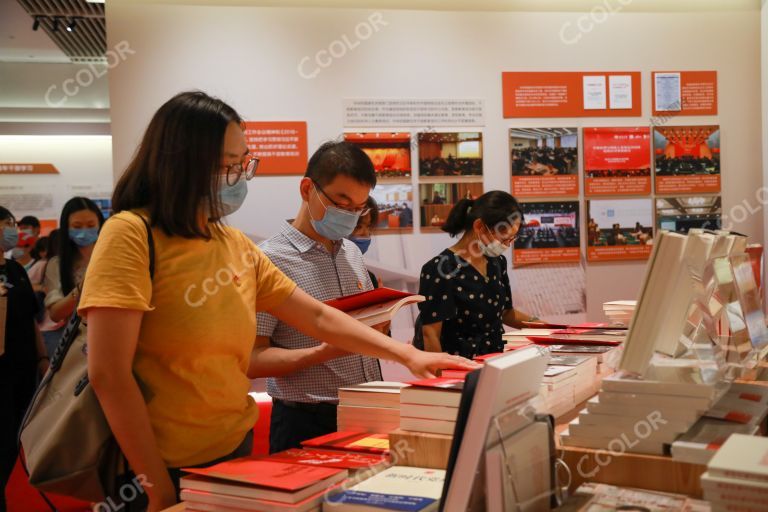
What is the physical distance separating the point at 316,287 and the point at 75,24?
5.26 meters

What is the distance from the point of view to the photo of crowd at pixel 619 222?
16.6ft

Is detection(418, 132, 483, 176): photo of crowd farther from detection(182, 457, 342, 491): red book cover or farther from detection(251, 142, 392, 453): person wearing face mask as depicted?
detection(182, 457, 342, 491): red book cover

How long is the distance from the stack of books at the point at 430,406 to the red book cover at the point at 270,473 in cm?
25

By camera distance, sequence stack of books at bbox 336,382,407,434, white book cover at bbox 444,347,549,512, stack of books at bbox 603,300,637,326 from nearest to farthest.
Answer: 1. white book cover at bbox 444,347,549,512
2. stack of books at bbox 336,382,407,434
3. stack of books at bbox 603,300,637,326

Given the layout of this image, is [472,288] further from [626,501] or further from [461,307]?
[626,501]

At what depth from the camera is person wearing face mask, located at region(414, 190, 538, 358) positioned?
3188mm

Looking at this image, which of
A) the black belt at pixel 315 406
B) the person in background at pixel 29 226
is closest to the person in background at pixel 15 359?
the black belt at pixel 315 406

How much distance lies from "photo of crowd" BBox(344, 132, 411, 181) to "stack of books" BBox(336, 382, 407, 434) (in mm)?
3142

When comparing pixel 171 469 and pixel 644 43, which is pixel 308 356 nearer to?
pixel 171 469

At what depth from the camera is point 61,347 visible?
174 cm

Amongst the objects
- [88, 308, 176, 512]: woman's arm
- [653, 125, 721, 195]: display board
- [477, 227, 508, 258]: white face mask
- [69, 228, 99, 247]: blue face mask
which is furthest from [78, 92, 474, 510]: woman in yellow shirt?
[653, 125, 721, 195]: display board

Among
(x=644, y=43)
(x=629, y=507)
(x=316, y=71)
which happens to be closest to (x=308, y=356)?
(x=629, y=507)

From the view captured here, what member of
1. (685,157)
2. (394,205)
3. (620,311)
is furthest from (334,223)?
(685,157)

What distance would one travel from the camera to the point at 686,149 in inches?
201
